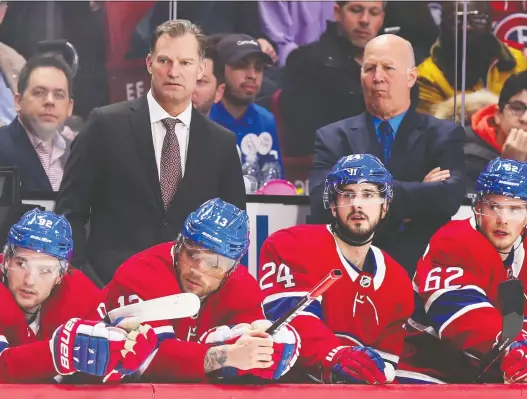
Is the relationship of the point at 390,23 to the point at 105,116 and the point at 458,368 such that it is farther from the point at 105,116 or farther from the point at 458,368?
the point at 458,368

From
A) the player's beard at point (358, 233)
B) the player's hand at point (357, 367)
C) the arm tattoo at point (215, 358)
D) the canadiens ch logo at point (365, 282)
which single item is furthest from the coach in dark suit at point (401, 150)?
the arm tattoo at point (215, 358)

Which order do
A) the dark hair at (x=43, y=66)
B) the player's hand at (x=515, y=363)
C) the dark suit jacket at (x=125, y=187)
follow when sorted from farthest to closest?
the dark hair at (x=43, y=66) < the dark suit jacket at (x=125, y=187) < the player's hand at (x=515, y=363)

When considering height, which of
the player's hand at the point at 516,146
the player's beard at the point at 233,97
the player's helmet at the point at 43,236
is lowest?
the player's helmet at the point at 43,236

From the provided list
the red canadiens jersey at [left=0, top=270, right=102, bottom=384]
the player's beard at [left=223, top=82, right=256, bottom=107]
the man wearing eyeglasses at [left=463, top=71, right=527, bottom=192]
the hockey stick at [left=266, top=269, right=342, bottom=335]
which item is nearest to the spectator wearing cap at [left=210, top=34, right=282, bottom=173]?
the player's beard at [left=223, top=82, right=256, bottom=107]

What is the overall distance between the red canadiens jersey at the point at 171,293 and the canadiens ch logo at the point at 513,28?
94.3 inches

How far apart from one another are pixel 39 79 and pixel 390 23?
158 cm

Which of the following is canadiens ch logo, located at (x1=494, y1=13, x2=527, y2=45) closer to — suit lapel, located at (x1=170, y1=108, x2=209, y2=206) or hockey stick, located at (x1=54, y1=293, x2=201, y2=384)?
suit lapel, located at (x1=170, y1=108, x2=209, y2=206)

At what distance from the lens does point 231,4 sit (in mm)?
5750

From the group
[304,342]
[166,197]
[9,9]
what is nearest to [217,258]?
[304,342]

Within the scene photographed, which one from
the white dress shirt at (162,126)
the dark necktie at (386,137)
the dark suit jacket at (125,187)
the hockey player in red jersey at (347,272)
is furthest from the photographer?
the dark necktie at (386,137)

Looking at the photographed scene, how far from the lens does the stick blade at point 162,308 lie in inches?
149

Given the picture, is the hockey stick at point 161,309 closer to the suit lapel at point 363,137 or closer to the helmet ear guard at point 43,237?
the helmet ear guard at point 43,237

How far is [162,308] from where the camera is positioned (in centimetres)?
379

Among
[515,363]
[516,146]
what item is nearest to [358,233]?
[515,363]
